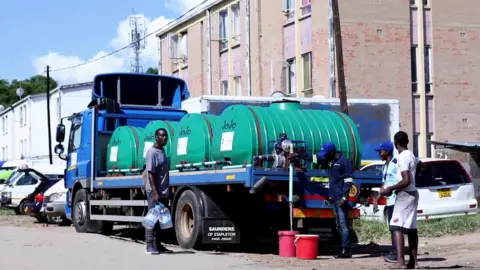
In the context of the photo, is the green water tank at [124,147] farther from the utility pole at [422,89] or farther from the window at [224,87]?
the window at [224,87]

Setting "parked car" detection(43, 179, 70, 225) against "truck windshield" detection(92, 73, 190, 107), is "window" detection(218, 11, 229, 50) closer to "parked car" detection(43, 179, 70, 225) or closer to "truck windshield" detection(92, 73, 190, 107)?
"parked car" detection(43, 179, 70, 225)

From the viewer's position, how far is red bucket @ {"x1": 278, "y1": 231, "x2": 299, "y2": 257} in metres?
14.1

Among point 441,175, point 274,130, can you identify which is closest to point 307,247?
point 274,130

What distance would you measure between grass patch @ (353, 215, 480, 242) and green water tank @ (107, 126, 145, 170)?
4.90m

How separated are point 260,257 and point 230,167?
153 cm

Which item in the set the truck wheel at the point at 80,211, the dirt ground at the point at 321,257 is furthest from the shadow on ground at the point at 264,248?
the truck wheel at the point at 80,211

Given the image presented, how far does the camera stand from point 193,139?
15930 millimetres

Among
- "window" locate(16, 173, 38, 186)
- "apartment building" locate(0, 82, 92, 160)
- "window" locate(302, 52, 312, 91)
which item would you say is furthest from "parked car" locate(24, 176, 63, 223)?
"apartment building" locate(0, 82, 92, 160)

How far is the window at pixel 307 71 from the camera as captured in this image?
3594 cm

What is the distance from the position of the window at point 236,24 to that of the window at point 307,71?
7.00 m

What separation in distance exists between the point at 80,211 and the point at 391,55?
17696 millimetres

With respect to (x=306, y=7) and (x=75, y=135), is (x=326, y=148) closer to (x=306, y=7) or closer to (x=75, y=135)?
(x=75, y=135)

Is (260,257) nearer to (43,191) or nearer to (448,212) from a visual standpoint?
(448,212)

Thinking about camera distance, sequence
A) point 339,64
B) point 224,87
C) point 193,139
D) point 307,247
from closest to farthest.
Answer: point 307,247 → point 193,139 → point 339,64 → point 224,87
